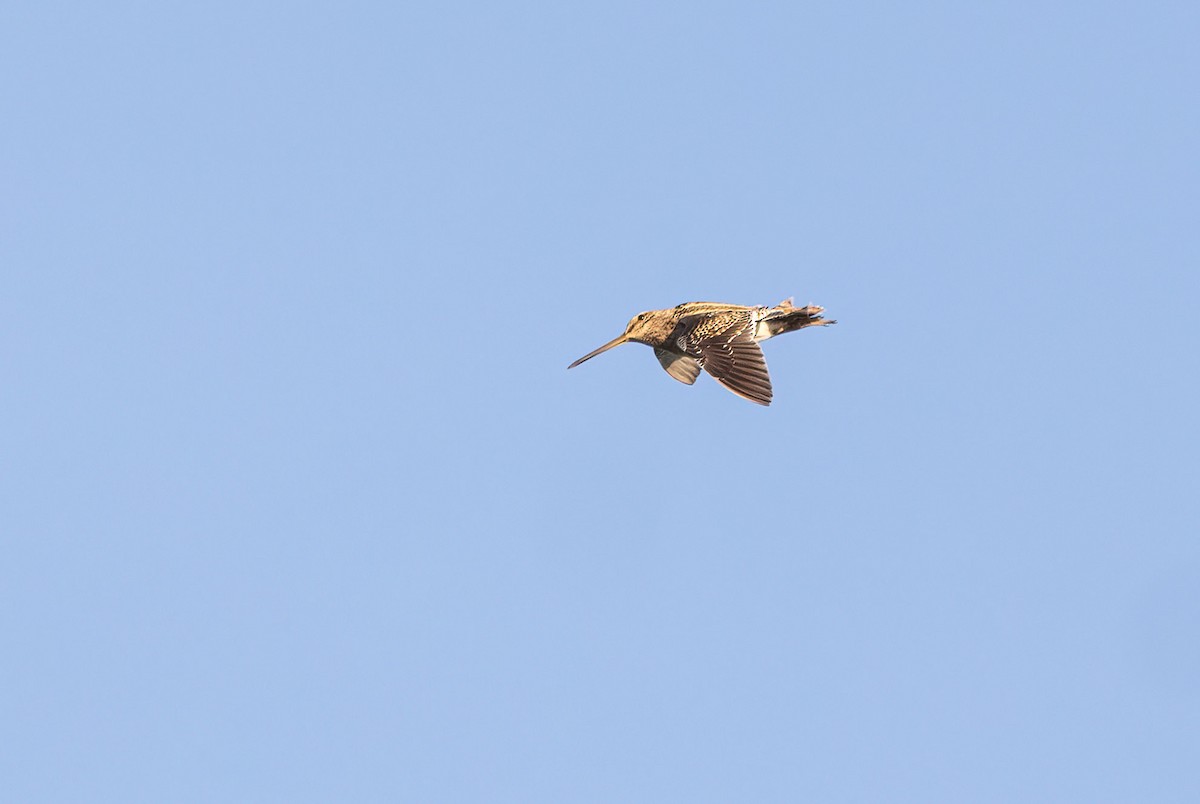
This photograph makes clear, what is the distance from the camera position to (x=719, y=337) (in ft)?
104

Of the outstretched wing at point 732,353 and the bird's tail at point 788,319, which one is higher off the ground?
the bird's tail at point 788,319

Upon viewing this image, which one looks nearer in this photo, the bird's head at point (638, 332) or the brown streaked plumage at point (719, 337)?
the brown streaked plumage at point (719, 337)


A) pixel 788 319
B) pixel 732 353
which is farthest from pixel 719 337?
pixel 788 319

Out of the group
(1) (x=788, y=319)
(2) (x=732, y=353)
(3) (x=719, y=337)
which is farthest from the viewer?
(1) (x=788, y=319)

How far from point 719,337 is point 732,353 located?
0.71 meters

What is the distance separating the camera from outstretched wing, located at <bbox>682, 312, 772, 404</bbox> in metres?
30.1

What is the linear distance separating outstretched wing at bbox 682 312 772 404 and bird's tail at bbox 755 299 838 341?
2.10ft

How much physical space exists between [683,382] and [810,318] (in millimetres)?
2769

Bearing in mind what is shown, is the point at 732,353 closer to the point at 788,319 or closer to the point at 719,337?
the point at 719,337

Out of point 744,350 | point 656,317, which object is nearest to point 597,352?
point 656,317

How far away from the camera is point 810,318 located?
3325 cm

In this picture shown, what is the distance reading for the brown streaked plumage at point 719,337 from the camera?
30.4 m

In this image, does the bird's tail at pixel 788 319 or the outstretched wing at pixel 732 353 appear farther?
the bird's tail at pixel 788 319

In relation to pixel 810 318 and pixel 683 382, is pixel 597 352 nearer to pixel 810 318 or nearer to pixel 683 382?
pixel 683 382
